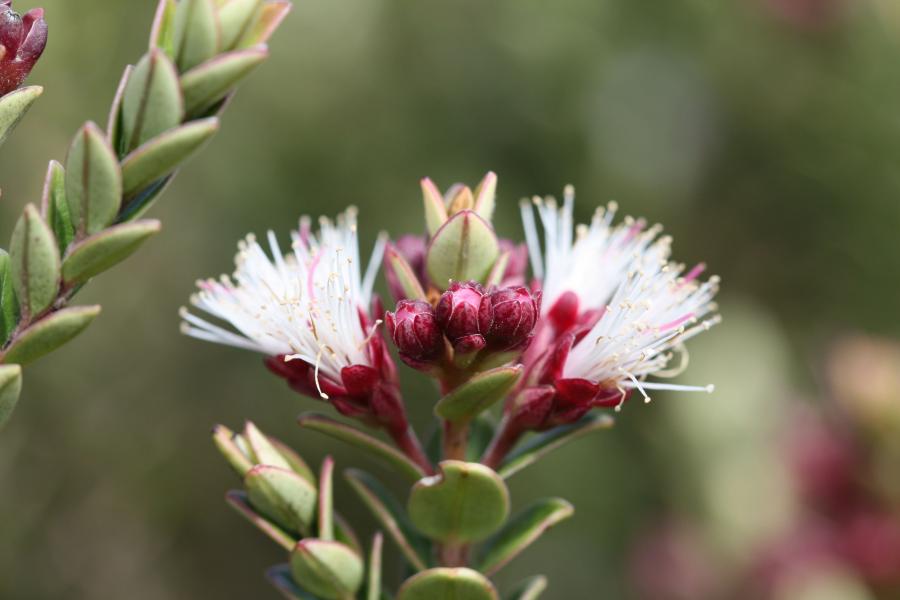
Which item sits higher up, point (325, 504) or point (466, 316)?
point (466, 316)

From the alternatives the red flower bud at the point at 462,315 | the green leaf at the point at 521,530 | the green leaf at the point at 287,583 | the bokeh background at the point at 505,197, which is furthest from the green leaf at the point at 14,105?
the bokeh background at the point at 505,197

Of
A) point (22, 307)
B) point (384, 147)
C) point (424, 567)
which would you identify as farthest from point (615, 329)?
point (384, 147)

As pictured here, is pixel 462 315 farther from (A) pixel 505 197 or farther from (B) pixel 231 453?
(A) pixel 505 197

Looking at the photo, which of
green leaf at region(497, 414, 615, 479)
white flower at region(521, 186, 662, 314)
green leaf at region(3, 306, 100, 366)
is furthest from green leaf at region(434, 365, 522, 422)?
green leaf at region(3, 306, 100, 366)

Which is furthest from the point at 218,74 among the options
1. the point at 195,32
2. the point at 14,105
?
the point at 14,105

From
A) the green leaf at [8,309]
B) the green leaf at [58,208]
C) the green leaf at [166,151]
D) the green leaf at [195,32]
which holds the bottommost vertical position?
the green leaf at [8,309]

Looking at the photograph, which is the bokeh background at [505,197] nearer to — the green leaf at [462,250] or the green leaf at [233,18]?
the green leaf at [462,250]

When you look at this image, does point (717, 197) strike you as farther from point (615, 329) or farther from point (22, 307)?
point (22, 307)
